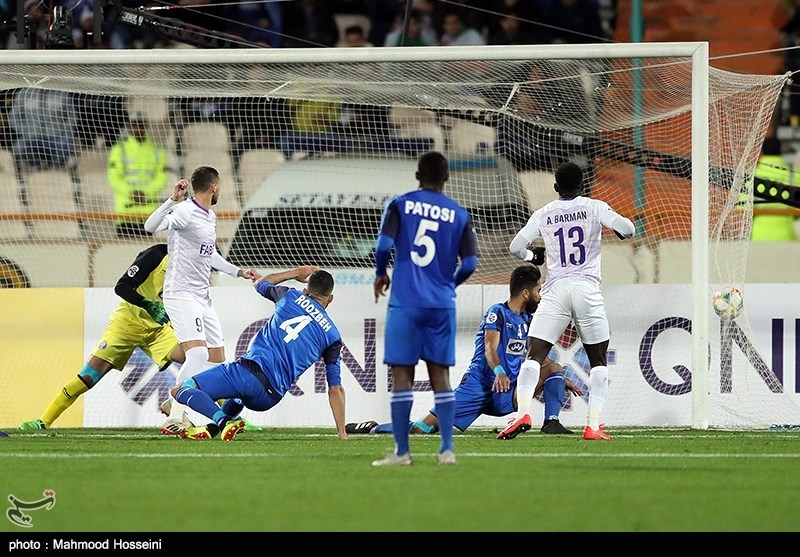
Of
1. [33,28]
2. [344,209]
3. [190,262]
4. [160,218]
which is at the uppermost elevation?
[33,28]

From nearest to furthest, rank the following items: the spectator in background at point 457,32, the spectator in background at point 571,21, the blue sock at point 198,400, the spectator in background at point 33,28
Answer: the blue sock at point 198,400 < the spectator in background at point 33,28 < the spectator in background at point 571,21 < the spectator in background at point 457,32

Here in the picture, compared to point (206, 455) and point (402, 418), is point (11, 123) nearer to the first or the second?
point (206, 455)

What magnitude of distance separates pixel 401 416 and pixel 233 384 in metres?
2.58

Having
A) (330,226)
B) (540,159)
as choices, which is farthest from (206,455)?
(540,159)

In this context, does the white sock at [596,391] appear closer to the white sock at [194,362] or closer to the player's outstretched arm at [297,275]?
the player's outstretched arm at [297,275]

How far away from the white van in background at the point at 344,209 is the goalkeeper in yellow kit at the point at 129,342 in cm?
225

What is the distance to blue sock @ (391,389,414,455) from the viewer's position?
24.8ft

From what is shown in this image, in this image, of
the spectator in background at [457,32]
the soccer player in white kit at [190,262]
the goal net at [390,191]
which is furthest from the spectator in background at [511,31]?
the soccer player in white kit at [190,262]

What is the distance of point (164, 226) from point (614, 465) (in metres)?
4.25

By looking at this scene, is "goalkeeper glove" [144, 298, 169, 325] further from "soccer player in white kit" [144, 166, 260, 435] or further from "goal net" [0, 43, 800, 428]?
"goal net" [0, 43, 800, 428]

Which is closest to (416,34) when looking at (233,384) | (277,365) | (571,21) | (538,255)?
(571,21)

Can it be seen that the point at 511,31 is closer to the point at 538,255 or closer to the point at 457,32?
the point at 457,32

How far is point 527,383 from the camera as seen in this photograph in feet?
32.5

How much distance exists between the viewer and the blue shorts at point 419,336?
7516mm
